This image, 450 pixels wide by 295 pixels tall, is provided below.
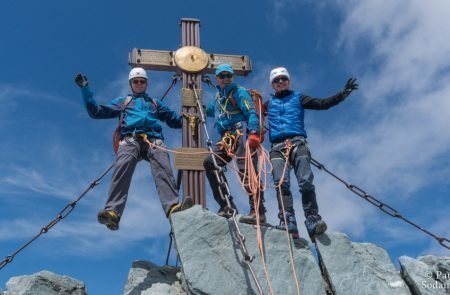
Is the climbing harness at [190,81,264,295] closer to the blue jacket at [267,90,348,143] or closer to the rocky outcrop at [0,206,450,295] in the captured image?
the rocky outcrop at [0,206,450,295]

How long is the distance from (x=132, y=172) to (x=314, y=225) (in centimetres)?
246

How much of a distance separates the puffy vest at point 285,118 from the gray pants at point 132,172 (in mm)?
1553

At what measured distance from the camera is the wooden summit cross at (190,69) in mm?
7629

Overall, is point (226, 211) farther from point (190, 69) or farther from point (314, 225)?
point (190, 69)

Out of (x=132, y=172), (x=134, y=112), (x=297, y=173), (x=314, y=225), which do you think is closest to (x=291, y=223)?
(x=314, y=225)

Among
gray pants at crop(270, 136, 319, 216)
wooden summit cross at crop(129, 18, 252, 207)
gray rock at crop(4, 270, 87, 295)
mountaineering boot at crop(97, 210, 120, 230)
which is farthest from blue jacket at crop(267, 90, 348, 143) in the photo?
gray rock at crop(4, 270, 87, 295)

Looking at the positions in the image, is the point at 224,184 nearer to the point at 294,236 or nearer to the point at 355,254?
the point at 294,236

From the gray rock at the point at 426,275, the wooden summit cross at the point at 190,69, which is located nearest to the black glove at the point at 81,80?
the wooden summit cross at the point at 190,69

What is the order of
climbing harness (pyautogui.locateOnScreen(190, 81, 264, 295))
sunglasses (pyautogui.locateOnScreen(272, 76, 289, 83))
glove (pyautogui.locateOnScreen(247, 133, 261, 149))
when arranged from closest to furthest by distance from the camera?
climbing harness (pyautogui.locateOnScreen(190, 81, 264, 295)) → glove (pyautogui.locateOnScreen(247, 133, 261, 149)) → sunglasses (pyautogui.locateOnScreen(272, 76, 289, 83))

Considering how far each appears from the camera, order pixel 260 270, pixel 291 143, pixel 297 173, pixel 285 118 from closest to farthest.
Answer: pixel 260 270 → pixel 297 173 → pixel 291 143 → pixel 285 118

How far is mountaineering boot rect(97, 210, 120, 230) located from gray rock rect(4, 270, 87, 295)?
3.02ft

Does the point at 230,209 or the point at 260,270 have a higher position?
the point at 230,209

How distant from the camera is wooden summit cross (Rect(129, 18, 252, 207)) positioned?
763cm

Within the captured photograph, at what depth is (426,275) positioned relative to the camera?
6609 millimetres
